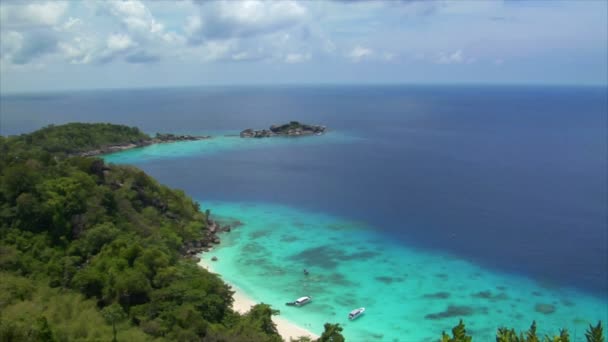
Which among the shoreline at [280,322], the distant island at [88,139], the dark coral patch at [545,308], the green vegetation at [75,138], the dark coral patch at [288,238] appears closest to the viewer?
the shoreline at [280,322]

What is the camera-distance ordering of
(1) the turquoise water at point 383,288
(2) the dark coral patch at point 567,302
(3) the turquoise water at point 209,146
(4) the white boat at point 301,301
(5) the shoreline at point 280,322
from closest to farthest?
(5) the shoreline at point 280,322 → (1) the turquoise water at point 383,288 → (4) the white boat at point 301,301 → (2) the dark coral patch at point 567,302 → (3) the turquoise water at point 209,146

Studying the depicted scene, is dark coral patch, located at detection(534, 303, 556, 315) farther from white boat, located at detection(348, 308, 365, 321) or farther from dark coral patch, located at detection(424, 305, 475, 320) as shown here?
white boat, located at detection(348, 308, 365, 321)

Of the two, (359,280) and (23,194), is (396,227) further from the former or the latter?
(23,194)

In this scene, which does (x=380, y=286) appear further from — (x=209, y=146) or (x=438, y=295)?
(x=209, y=146)

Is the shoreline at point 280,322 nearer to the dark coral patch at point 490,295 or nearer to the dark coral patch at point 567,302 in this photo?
the dark coral patch at point 490,295

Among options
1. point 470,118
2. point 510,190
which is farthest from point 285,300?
point 470,118

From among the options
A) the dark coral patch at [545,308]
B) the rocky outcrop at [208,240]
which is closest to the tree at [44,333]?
the rocky outcrop at [208,240]

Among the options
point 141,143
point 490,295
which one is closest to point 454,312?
point 490,295
